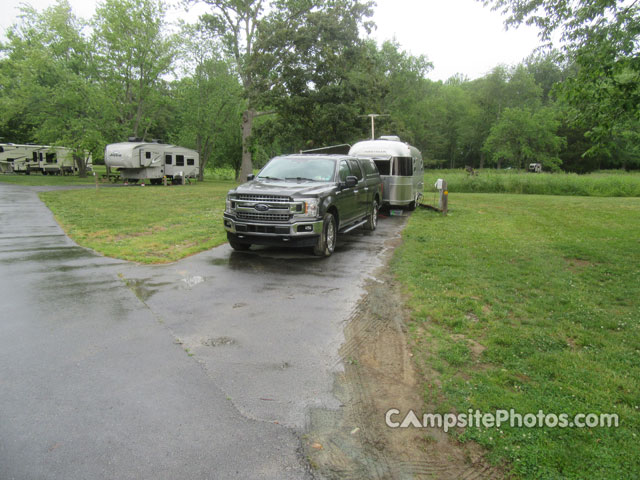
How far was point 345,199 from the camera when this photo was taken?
985 cm

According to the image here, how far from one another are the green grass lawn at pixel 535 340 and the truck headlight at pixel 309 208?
5.87 ft

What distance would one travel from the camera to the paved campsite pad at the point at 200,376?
271 centimetres

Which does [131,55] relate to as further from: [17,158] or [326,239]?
[326,239]

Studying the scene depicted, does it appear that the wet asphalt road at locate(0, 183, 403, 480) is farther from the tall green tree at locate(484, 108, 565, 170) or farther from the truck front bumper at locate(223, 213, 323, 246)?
the tall green tree at locate(484, 108, 565, 170)

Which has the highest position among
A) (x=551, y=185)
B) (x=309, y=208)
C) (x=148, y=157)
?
(x=148, y=157)

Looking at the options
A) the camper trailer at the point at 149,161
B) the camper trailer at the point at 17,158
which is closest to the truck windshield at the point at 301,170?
the camper trailer at the point at 149,161

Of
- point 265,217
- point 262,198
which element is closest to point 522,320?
point 265,217

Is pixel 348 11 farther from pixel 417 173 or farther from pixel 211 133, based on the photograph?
pixel 211 133

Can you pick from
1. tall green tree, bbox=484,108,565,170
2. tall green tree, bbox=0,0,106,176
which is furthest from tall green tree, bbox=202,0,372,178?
tall green tree, bbox=484,108,565,170

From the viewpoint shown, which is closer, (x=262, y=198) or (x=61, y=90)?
(x=262, y=198)

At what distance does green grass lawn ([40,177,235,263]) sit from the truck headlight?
2.52 m

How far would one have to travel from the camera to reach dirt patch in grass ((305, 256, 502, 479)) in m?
2.66

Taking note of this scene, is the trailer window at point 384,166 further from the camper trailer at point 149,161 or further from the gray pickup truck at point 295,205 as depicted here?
the camper trailer at point 149,161

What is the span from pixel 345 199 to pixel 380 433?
23.6 ft
